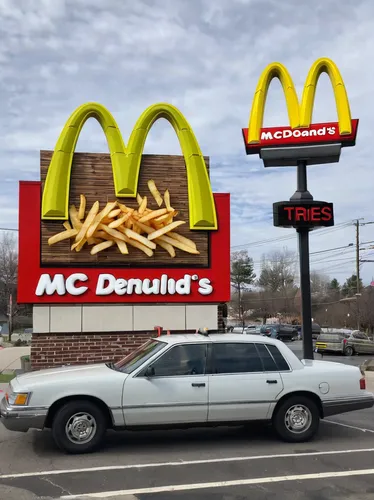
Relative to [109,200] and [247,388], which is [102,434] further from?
[109,200]

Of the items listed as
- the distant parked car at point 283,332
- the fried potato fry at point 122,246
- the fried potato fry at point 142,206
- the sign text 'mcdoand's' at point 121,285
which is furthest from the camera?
the distant parked car at point 283,332

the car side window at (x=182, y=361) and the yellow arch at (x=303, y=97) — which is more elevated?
the yellow arch at (x=303, y=97)

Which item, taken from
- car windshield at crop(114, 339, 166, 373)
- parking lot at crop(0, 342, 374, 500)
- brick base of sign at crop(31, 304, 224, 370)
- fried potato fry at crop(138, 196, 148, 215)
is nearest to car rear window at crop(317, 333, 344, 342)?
brick base of sign at crop(31, 304, 224, 370)

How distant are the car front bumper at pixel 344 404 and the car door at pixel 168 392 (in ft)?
5.48

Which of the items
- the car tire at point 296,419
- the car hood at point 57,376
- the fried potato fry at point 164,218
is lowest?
the car tire at point 296,419

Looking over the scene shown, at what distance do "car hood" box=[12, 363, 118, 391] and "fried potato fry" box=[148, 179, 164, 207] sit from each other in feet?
23.3

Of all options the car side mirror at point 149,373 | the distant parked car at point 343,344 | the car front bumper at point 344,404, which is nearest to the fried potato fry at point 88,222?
the car side mirror at point 149,373

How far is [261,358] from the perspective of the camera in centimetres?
702

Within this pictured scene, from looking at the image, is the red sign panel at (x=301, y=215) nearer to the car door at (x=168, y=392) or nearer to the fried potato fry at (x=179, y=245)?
the fried potato fry at (x=179, y=245)

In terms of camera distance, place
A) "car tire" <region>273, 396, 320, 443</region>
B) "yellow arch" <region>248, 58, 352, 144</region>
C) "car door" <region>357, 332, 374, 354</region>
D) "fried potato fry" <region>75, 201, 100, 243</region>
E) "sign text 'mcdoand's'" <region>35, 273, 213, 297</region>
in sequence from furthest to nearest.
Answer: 1. "car door" <region>357, 332, 374, 354</region>
2. "yellow arch" <region>248, 58, 352, 144</region>
3. "fried potato fry" <region>75, 201, 100, 243</region>
4. "sign text 'mcdoand's'" <region>35, 273, 213, 297</region>
5. "car tire" <region>273, 396, 320, 443</region>

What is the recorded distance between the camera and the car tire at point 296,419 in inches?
270

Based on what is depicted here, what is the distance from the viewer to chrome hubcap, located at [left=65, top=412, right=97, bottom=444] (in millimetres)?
6281

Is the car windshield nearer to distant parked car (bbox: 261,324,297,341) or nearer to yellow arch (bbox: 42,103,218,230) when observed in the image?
yellow arch (bbox: 42,103,218,230)

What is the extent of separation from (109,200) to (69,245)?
1.52m
